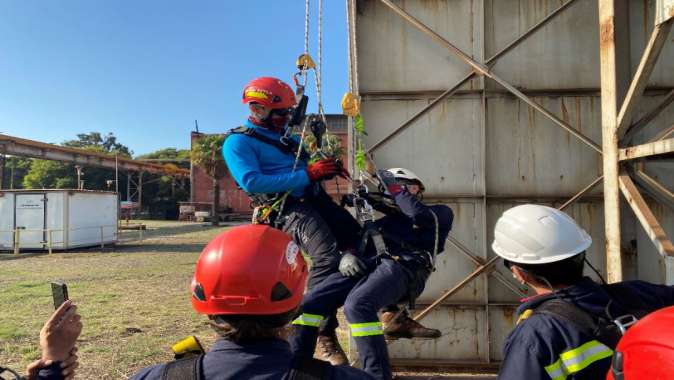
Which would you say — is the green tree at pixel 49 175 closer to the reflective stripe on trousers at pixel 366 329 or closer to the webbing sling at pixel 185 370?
the reflective stripe on trousers at pixel 366 329

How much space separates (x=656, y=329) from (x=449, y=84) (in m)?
5.05

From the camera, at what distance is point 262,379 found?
4.91 ft

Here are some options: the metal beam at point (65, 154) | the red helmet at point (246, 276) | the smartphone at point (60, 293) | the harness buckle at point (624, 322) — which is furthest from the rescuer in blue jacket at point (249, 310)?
the metal beam at point (65, 154)

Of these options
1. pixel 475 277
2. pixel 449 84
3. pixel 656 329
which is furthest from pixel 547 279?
pixel 449 84

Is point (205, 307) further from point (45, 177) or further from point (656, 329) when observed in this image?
point (45, 177)

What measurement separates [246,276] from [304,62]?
9.93 ft

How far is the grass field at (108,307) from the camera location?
20.4 feet

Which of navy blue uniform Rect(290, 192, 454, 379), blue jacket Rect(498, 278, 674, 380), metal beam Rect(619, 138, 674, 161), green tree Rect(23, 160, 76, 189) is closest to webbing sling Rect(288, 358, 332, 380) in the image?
blue jacket Rect(498, 278, 674, 380)

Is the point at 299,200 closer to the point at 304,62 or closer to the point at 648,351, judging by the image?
the point at 304,62

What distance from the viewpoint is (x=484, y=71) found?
5676 millimetres

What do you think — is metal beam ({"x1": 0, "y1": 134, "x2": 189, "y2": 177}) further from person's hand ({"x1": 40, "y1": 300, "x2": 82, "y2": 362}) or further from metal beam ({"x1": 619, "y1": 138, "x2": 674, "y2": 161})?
metal beam ({"x1": 619, "y1": 138, "x2": 674, "y2": 161})

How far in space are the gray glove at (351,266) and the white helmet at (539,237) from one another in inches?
50.3

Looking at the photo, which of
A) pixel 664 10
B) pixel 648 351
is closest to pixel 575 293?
pixel 648 351

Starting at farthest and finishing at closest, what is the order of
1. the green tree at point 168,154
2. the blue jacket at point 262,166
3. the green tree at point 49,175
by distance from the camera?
the green tree at point 168,154, the green tree at point 49,175, the blue jacket at point 262,166
